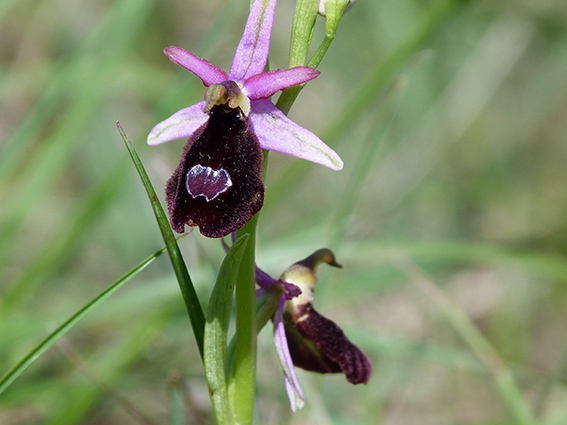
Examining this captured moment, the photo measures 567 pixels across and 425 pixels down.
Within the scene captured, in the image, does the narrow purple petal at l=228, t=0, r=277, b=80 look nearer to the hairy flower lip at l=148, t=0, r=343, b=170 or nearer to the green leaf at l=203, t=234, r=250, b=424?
the hairy flower lip at l=148, t=0, r=343, b=170

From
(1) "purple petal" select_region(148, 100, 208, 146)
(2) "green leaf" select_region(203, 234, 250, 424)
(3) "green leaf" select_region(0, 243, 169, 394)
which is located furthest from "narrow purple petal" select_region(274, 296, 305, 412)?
(1) "purple petal" select_region(148, 100, 208, 146)

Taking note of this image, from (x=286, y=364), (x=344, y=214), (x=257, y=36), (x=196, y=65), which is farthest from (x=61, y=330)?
(x=344, y=214)

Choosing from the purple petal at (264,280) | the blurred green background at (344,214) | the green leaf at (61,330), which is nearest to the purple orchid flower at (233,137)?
the green leaf at (61,330)

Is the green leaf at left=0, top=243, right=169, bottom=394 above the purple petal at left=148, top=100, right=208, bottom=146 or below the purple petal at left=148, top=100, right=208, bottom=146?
below

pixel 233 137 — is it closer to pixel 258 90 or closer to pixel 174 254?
pixel 258 90

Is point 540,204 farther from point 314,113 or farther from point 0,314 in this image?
point 0,314

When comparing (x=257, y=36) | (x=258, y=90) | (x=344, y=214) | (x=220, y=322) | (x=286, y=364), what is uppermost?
(x=257, y=36)
